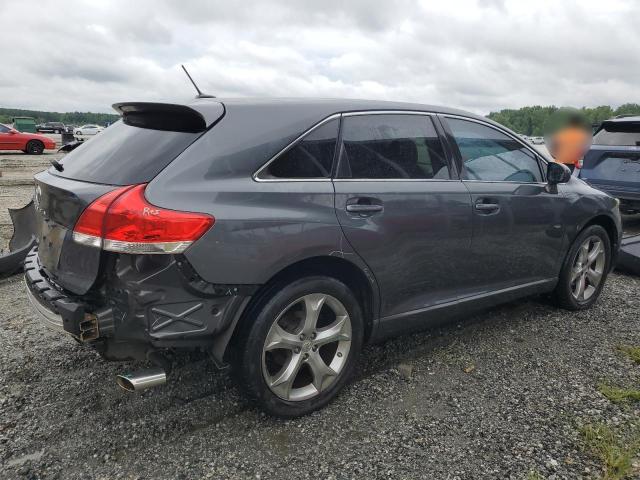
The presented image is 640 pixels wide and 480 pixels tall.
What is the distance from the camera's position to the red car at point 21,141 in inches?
809

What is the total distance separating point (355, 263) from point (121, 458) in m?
1.50

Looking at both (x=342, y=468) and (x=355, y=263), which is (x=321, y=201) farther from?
(x=342, y=468)

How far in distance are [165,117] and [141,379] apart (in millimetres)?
1284

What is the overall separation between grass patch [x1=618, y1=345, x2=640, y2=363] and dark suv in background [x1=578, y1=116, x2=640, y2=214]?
460 centimetres

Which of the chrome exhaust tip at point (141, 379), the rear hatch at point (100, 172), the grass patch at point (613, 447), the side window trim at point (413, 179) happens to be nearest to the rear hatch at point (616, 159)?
the side window trim at point (413, 179)

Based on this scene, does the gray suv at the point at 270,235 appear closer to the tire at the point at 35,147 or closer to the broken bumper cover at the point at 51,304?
the broken bumper cover at the point at 51,304

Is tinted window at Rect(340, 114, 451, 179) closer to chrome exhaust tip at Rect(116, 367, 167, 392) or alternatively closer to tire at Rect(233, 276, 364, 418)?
tire at Rect(233, 276, 364, 418)

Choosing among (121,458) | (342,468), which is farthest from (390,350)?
(121,458)

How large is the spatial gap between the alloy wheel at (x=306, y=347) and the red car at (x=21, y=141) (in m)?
22.3

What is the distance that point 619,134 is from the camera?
763 cm

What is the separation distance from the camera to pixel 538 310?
4.40 metres

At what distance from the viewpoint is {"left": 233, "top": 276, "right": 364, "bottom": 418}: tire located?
2455mm

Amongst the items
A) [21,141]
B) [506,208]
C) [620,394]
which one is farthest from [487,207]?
[21,141]

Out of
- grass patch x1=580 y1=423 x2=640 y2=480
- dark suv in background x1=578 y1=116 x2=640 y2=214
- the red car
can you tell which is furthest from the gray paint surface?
the red car
